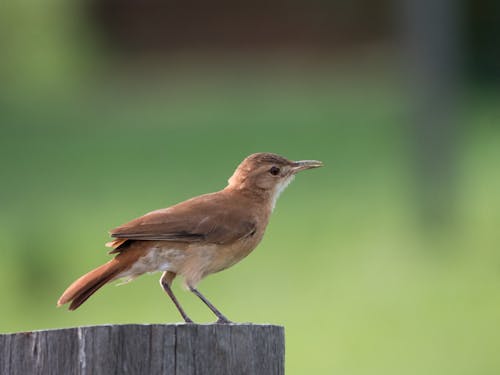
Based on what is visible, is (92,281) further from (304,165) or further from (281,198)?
(281,198)

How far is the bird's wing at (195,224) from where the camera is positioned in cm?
658

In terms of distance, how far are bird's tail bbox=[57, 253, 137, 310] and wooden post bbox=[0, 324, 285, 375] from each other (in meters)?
1.13

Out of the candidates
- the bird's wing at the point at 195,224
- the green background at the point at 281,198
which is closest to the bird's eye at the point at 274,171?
the bird's wing at the point at 195,224

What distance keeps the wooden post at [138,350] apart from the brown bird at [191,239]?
119 cm

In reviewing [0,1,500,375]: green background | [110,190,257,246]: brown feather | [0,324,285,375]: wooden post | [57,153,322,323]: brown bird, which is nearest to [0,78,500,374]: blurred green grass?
[0,1,500,375]: green background

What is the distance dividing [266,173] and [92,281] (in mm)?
2188

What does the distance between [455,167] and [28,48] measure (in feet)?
45.7

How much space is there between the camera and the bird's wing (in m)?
6.58

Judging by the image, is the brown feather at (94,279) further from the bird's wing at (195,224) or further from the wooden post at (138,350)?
the wooden post at (138,350)

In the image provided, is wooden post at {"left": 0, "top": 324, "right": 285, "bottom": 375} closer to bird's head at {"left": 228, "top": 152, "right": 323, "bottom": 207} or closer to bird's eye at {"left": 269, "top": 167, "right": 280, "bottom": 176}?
bird's head at {"left": 228, "top": 152, "right": 323, "bottom": 207}

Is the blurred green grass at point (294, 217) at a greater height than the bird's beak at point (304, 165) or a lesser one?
greater

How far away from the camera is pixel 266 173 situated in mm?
8031

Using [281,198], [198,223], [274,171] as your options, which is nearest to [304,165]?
[274,171]

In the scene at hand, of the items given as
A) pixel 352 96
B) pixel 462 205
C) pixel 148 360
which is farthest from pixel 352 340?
pixel 352 96
